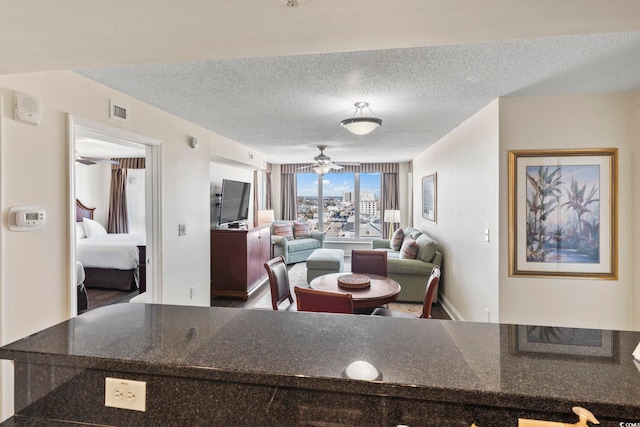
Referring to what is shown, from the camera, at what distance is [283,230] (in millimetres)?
6859

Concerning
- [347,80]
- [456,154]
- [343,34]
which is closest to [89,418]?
[343,34]

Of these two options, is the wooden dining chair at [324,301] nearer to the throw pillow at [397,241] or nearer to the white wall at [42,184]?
the white wall at [42,184]

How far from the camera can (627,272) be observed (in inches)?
98.7

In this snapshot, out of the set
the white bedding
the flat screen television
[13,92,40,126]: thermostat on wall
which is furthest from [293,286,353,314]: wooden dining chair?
the white bedding

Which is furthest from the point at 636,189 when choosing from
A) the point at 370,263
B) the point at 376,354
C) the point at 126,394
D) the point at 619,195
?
the point at 126,394

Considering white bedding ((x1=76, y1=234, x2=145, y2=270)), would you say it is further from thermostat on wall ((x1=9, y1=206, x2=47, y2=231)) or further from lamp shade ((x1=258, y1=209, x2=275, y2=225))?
thermostat on wall ((x1=9, y1=206, x2=47, y2=231))

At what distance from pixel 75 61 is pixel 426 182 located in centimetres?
510

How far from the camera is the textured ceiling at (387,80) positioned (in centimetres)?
184

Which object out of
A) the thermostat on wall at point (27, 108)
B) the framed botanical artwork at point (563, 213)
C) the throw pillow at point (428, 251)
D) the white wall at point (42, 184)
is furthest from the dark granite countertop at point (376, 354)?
the throw pillow at point (428, 251)

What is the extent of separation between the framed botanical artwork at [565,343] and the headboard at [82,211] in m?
7.68

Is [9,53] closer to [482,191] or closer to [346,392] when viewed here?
[346,392]

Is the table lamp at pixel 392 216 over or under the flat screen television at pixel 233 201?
under

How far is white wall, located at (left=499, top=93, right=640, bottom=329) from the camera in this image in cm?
248

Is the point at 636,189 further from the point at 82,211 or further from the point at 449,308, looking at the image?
the point at 82,211
